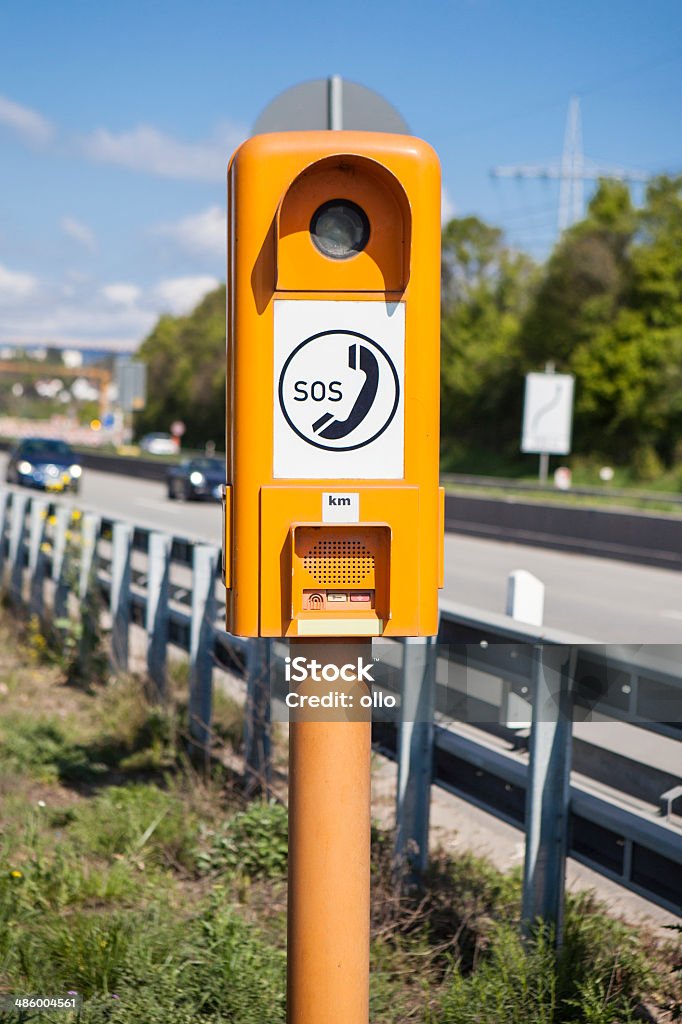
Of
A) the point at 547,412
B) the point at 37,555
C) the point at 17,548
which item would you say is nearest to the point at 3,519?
the point at 17,548

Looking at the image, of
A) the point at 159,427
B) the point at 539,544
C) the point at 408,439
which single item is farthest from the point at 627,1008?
the point at 159,427

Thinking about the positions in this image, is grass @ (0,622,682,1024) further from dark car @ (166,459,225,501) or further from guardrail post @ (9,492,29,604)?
dark car @ (166,459,225,501)

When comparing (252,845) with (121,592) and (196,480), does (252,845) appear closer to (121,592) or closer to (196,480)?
(121,592)

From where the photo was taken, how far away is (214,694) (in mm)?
7445

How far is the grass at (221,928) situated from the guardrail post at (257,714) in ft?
0.54

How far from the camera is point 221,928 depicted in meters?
4.04

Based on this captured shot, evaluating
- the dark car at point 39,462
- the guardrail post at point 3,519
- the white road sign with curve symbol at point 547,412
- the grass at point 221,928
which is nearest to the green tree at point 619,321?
the white road sign with curve symbol at point 547,412

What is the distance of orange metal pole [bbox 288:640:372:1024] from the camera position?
289cm

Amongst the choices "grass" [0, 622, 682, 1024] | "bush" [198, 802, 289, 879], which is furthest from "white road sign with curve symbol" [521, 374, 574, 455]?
"bush" [198, 802, 289, 879]

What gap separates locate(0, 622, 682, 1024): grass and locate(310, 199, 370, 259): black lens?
2101mm

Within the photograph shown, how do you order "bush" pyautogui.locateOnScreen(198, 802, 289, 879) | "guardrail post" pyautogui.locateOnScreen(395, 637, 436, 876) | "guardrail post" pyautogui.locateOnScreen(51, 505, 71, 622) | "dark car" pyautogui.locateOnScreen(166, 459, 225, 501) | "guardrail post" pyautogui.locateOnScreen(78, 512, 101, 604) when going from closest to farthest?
"guardrail post" pyautogui.locateOnScreen(395, 637, 436, 876)
"bush" pyautogui.locateOnScreen(198, 802, 289, 879)
"guardrail post" pyautogui.locateOnScreen(78, 512, 101, 604)
"guardrail post" pyautogui.locateOnScreen(51, 505, 71, 622)
"dark car" pyautogui.locateOnScreen(166, 459, 225, 501)

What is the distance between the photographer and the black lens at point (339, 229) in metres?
2.80

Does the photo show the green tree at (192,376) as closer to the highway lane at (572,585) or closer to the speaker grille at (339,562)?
the highway lane at (572,585)

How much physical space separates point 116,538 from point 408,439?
20.5 feet
